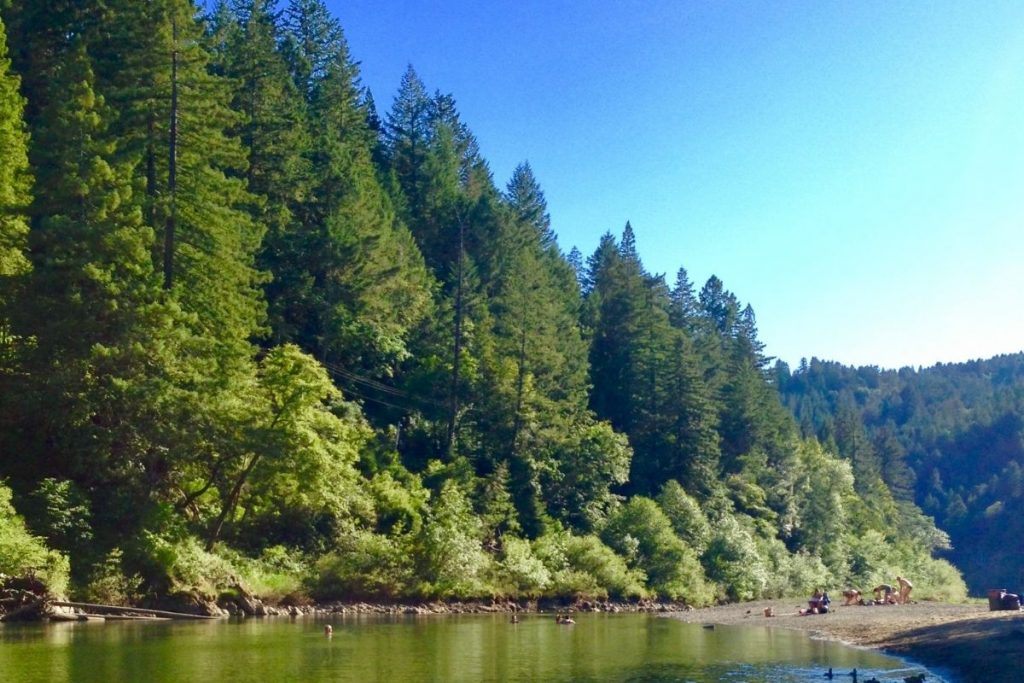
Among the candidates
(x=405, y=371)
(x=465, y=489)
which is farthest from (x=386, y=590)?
(x=405, y=371)

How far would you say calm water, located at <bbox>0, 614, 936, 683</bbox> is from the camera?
22.4 m

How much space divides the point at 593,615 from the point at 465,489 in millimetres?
11290

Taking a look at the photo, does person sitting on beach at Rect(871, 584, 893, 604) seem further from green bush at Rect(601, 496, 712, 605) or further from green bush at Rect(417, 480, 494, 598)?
green bush at Rect(417, 480, 494, 598)

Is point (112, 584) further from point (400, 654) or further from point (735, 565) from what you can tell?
point (735, 565)

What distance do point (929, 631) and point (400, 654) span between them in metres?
20.5

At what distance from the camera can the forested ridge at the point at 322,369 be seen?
37.0 meters

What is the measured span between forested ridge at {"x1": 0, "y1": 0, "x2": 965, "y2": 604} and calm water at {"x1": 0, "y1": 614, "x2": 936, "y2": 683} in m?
5.88

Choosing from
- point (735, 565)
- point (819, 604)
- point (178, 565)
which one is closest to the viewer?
point (178, 565)

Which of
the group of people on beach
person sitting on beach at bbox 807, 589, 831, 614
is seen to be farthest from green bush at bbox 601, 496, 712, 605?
person sitting on beach at bbox 807, 589, 831, 614

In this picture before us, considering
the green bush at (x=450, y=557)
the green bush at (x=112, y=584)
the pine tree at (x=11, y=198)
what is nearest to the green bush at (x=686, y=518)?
the green bush at (x=450, y=557)

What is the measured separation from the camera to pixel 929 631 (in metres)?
34.8

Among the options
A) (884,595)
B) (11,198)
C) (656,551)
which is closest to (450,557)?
(656,551)

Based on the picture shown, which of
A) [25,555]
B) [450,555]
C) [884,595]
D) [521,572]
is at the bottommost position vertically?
[884,595]

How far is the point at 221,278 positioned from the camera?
4347 cm
